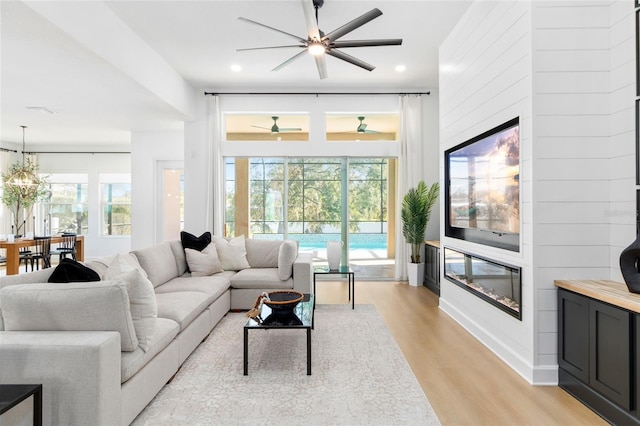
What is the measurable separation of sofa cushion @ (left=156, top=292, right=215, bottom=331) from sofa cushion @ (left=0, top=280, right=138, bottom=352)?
859mm

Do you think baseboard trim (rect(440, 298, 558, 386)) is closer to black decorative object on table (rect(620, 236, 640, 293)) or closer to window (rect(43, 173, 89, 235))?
black decorative object on table (rect(620, 236, 640, 293))

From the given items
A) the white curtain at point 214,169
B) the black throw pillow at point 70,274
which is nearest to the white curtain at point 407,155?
the white curtain at point 214,169

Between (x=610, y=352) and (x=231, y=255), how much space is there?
379 cm

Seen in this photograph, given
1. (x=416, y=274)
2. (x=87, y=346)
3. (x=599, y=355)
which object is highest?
(x=87, y=346)

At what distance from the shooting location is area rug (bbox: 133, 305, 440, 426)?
2.13m

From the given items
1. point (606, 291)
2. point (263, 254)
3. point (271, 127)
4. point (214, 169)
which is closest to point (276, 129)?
point (271, 127)

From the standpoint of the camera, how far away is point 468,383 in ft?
8.41

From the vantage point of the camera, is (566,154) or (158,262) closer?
(566,154)

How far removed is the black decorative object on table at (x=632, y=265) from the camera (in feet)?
7.01

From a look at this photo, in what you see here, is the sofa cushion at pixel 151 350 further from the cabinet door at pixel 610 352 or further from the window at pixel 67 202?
the window at pixel 67 202

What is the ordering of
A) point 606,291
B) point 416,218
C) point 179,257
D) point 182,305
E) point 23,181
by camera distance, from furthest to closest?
point 23,181 < point 416,218 < point 179,257 < point 182,305 < point 606,291

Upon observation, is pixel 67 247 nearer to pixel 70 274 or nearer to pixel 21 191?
pixel 21 191

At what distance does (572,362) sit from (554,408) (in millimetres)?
351

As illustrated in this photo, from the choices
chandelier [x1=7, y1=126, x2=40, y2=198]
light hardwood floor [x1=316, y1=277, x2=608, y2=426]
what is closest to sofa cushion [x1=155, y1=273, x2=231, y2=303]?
light hardwood floor [x1=316, y1=277, x2=608, y2=426]
